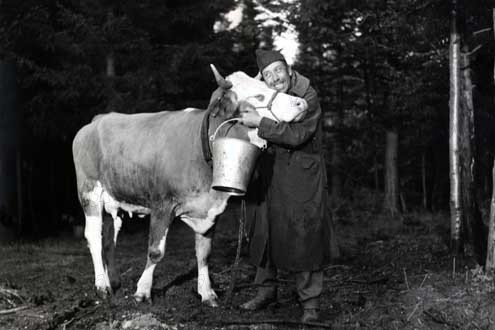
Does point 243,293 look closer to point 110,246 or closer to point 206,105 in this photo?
point 110,246

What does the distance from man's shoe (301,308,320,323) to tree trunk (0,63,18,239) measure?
7714 mm

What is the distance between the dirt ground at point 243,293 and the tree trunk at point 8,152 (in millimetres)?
888

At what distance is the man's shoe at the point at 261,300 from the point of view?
19.3 feet

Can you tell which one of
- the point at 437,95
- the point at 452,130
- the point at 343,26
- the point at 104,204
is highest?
the point at 343,26

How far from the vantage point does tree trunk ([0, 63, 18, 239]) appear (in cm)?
1116

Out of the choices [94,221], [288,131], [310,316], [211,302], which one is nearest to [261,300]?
[211,302]

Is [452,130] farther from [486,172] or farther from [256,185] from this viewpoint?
[486,172]

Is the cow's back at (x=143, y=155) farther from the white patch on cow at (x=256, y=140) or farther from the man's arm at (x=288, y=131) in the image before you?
the man's arm at (x=288, y=131)

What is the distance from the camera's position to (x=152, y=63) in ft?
39.4

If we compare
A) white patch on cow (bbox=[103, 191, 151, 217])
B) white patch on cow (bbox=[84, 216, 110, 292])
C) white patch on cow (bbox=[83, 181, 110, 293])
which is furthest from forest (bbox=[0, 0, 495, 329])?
white patch on cow (bbox=[103, 191, 151, 217])

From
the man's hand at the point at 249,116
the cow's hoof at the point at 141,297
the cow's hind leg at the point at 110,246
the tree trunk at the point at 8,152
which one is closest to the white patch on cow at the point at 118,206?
the cow's hind leg at the point at 110,246

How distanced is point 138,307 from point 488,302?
3.41 m

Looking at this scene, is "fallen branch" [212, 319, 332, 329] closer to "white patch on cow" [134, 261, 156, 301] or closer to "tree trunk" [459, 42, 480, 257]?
"white patch on cow" [134, 261, 156, 301]

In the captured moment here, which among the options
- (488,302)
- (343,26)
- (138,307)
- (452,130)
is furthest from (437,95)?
(138,307)
